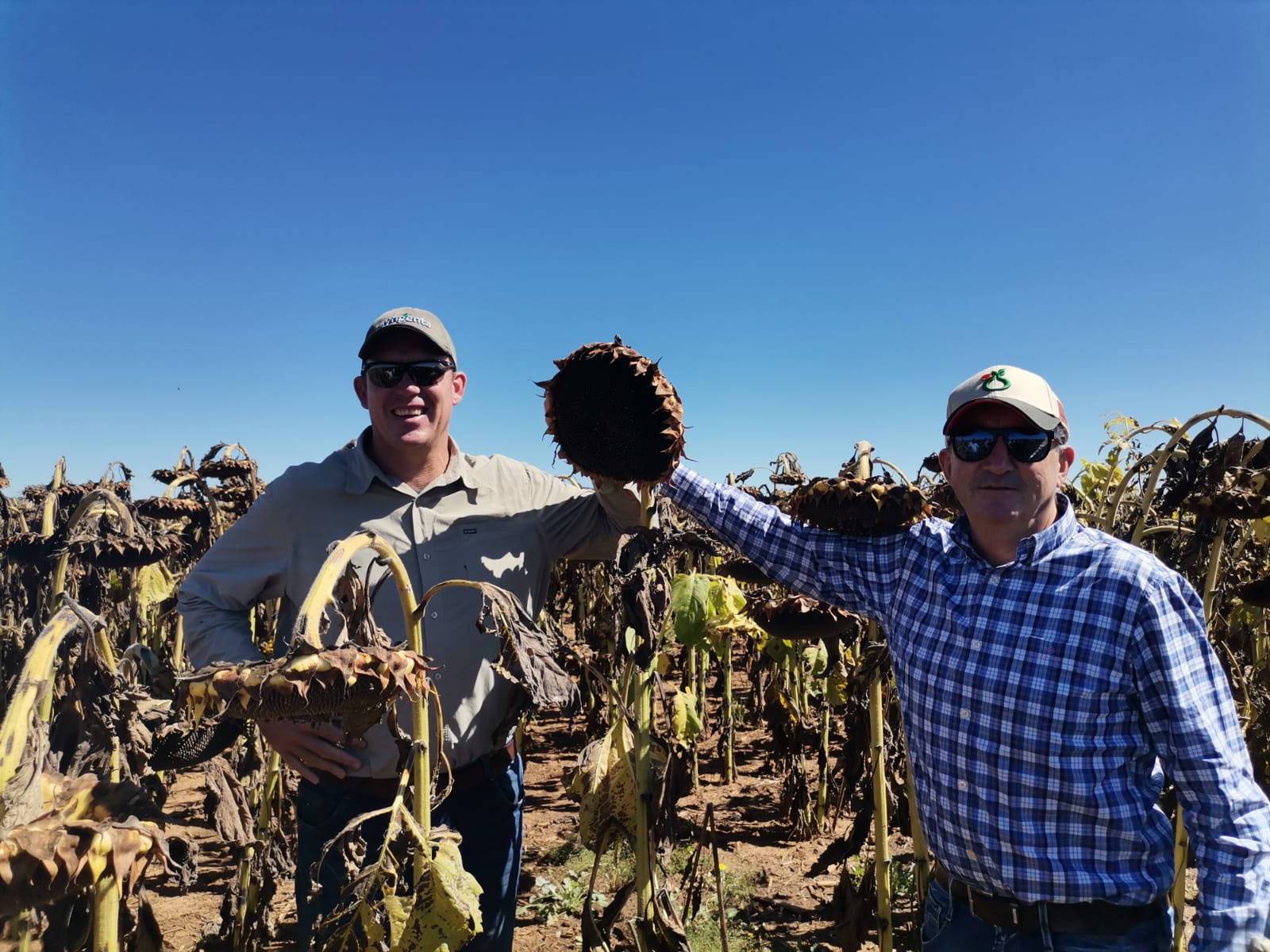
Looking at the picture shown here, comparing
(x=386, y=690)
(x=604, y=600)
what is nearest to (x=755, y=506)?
(x=386, y=690)

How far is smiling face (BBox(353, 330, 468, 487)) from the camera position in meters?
2.80

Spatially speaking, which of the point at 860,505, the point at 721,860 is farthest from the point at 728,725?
the point at 860,505

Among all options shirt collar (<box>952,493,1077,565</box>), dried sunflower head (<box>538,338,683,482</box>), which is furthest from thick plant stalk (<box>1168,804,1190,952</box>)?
dried sunflower head (<box>538,338,683,482</box>)

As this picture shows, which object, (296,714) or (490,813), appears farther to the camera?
(490,813)

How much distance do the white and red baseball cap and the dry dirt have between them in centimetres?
218

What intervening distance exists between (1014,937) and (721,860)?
3752 millimetres

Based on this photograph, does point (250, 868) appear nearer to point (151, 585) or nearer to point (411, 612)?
point (151, 585)

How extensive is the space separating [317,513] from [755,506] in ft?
4.95

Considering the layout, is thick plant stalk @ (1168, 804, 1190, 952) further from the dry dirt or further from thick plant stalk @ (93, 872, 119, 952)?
thick plant stalk @ (93, 872, 119, 952)

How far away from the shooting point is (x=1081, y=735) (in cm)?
213

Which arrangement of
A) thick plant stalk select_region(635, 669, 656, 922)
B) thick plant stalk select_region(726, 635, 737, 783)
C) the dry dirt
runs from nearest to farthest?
thick plant stalk select_region(635, 669, 656, 922), the dry dirt, thick plant stalk select_region(726, 635, 737, 783)

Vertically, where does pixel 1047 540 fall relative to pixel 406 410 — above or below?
below

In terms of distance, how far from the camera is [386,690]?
151 cm

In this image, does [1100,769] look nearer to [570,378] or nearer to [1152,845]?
[1152,845]
